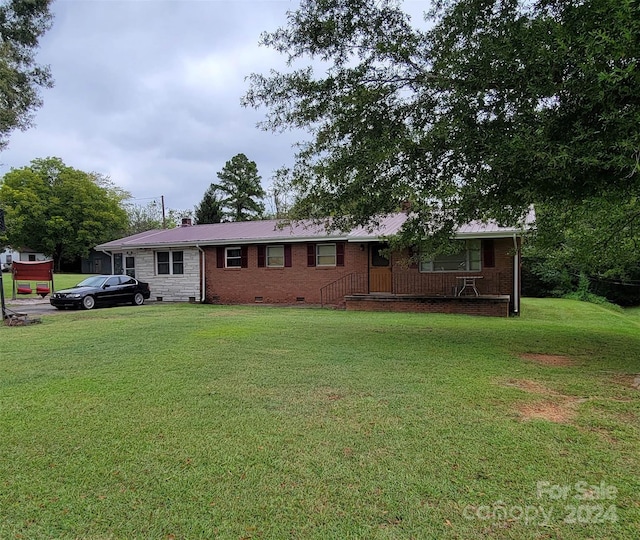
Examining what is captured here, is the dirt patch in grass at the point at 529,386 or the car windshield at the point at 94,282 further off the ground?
the car windshield at the point at 94,282

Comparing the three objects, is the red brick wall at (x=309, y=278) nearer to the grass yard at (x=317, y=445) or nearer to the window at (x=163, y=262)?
the window at (x=163, y=262)

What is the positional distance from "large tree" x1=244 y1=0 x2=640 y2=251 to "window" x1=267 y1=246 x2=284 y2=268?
29.8 ft

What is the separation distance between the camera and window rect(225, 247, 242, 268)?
59.4 feet

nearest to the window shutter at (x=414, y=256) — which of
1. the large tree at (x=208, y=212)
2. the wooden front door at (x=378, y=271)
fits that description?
the wooden front door at (x=378, y=271)

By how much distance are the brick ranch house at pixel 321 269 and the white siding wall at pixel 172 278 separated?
4 centimetres

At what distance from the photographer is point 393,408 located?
4180mm

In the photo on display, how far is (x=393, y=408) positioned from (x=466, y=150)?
3.85 meters

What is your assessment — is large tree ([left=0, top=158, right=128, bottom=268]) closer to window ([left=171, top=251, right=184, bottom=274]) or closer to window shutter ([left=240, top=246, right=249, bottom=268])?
window ([left=171, top=251, right=184, bottom=274])

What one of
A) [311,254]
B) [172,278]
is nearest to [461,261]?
[311,254]

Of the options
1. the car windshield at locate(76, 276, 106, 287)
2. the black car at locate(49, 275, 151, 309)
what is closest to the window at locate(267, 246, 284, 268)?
the black car at locate(49, 275, 151, 309)

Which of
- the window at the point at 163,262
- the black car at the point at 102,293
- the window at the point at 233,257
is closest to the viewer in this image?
the black car at the point at 102,293

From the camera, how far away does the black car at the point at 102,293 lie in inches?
609

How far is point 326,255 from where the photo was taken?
1678 cm

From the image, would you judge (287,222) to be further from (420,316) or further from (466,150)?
(420,316)
